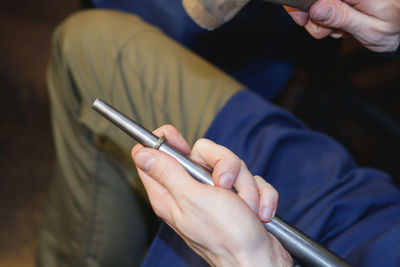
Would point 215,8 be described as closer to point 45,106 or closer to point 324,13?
point 324,13

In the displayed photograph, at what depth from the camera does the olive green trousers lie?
1.64 feet

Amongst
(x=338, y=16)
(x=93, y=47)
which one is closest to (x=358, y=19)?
(x=338, y=16)

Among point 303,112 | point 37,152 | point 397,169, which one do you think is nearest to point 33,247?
point 37,152

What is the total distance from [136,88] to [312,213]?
0.29 meters

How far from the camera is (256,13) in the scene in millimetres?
625

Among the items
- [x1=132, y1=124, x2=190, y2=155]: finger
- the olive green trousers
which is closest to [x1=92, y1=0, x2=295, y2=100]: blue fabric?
the olive green trousers

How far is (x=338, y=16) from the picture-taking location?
360 mm

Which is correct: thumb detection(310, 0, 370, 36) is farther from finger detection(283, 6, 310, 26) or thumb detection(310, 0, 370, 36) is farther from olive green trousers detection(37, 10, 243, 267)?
olive green trousers detection(37, 10, 243, 267)

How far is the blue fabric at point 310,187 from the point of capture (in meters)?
0.39

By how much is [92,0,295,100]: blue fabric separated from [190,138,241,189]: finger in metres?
0.34

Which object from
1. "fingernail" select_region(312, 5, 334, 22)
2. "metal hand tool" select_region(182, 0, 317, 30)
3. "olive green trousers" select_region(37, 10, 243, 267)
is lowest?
"olive green trousers" select_region(37, 10, 243, 267)

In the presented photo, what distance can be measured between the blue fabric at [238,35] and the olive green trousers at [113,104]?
0.30ft

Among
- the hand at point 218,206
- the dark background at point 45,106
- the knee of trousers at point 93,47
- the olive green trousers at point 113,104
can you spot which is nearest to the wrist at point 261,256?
the hand at point 218,206

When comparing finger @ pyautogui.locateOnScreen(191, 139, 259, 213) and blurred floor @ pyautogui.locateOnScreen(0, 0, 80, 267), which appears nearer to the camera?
finger @ pyautogui.locateOnScreen(191, 139, 259, 213)
